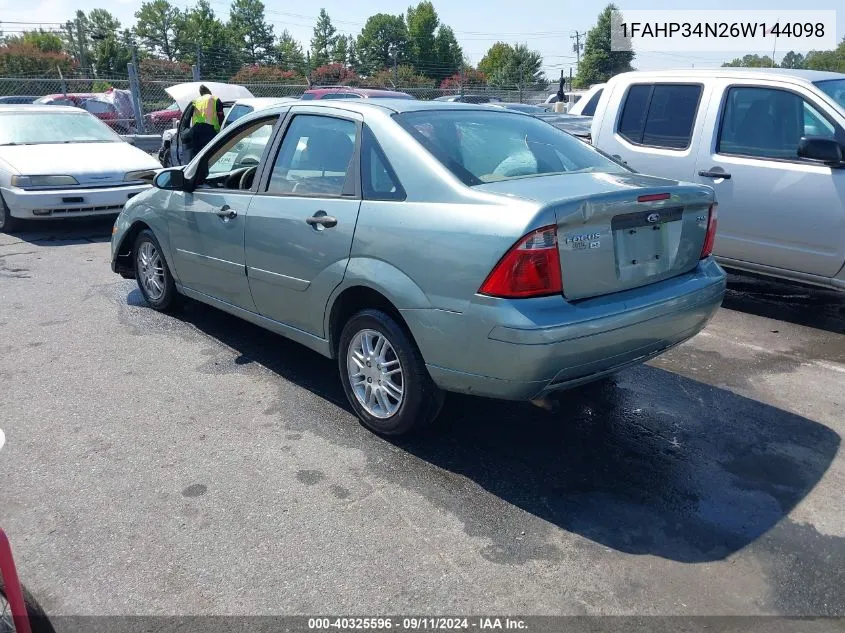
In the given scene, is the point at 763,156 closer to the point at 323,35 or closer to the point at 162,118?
the point at 162,118

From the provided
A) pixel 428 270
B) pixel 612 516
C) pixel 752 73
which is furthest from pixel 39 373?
pixel 752 73

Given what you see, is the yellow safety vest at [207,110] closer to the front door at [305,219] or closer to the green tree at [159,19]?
the front door at [305,219]

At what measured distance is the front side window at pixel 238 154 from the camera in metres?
4.73

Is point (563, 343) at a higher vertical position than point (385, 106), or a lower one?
lower

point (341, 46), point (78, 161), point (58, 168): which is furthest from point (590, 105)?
point (341, 46)

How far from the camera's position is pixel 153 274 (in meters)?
5.79

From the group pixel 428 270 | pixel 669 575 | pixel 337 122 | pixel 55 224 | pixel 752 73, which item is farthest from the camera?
pixel 55 224

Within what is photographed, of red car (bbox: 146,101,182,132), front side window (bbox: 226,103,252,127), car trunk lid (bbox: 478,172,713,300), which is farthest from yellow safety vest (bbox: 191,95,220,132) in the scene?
red car (bbox: 146,101,182,132)

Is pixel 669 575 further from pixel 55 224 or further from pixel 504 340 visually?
pixel 55 224

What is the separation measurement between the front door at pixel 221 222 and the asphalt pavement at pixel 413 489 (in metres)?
0.53

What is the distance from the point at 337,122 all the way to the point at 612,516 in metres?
2.50

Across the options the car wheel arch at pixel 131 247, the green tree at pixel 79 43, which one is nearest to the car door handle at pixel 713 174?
the car wheel arch at pixel 131 247

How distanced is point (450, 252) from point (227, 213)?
1.89m

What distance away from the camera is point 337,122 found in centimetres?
411
